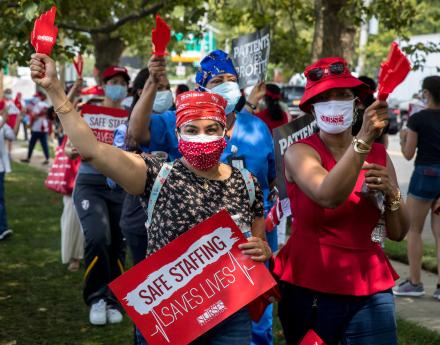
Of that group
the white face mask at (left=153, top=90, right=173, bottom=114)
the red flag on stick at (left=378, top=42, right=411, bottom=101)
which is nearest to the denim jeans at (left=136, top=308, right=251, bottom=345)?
the red flag on stick at (left=378, top=42, right=411, bottom=101)

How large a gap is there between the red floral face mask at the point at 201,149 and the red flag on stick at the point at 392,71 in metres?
0.79

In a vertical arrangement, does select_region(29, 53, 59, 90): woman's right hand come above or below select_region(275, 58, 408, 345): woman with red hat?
above

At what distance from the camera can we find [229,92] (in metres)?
5.19

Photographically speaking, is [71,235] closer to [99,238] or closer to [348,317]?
[99,238]

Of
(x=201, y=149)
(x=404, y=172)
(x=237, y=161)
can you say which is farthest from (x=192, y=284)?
(x=404, y=172)

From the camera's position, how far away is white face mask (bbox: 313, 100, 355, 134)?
379 centimetres

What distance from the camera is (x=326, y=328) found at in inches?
153

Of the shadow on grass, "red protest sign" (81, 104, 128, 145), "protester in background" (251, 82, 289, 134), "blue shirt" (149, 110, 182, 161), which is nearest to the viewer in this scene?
"blue shirt" (149, 110, 182, 161)

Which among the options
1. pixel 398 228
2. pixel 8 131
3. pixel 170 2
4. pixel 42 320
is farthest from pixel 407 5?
pixel 398 228

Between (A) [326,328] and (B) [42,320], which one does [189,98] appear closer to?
(A) [326,328]

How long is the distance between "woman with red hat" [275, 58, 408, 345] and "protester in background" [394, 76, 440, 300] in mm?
4004

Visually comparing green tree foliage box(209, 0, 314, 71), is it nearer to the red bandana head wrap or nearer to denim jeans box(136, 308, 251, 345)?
the red bandana head wrap

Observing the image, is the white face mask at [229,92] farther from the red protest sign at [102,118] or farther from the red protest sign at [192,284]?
the red protest sign at [102,118]

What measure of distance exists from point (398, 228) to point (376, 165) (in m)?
0.37
